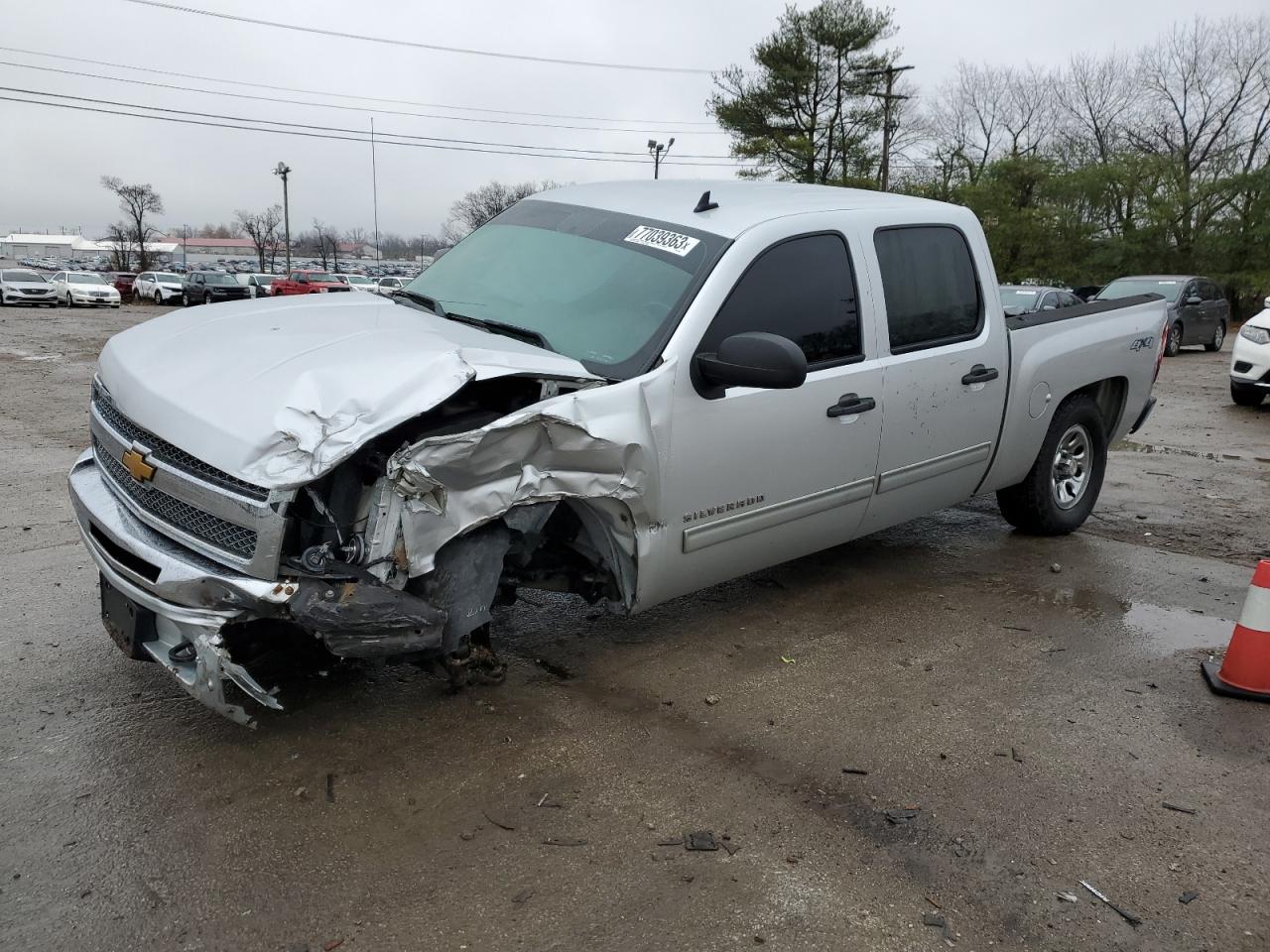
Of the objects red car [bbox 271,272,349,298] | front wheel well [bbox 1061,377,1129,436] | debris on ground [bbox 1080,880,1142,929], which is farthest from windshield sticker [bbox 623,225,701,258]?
red car [bbox 271,272,349,298]

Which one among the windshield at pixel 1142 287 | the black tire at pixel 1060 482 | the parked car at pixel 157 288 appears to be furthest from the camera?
the parked car at pixel 157 288

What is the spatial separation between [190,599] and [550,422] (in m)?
1.22

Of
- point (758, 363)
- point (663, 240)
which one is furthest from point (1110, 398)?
point (758, 363)

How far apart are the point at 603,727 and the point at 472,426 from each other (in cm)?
127

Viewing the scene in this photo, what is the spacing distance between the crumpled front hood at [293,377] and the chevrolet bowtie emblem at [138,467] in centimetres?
11

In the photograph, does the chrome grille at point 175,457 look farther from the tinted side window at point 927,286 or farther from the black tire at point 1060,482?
the black tire at point 1060,482

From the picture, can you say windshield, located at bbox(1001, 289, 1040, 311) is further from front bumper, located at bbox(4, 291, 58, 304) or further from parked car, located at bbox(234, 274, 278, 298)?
front bumper, located at bbox(4, 291, 58, 304)

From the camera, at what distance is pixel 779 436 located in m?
4.07

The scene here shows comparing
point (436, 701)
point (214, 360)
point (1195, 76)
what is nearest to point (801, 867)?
point (436, 701)

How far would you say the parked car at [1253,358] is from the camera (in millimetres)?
11914

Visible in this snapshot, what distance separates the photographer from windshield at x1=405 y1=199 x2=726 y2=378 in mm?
3791

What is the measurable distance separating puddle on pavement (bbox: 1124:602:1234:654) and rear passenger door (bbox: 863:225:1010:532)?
3.41 ft

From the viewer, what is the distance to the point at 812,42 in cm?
4266

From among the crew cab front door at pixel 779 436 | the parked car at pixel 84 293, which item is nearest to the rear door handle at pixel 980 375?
the crew cab front door at pixel 779 436
